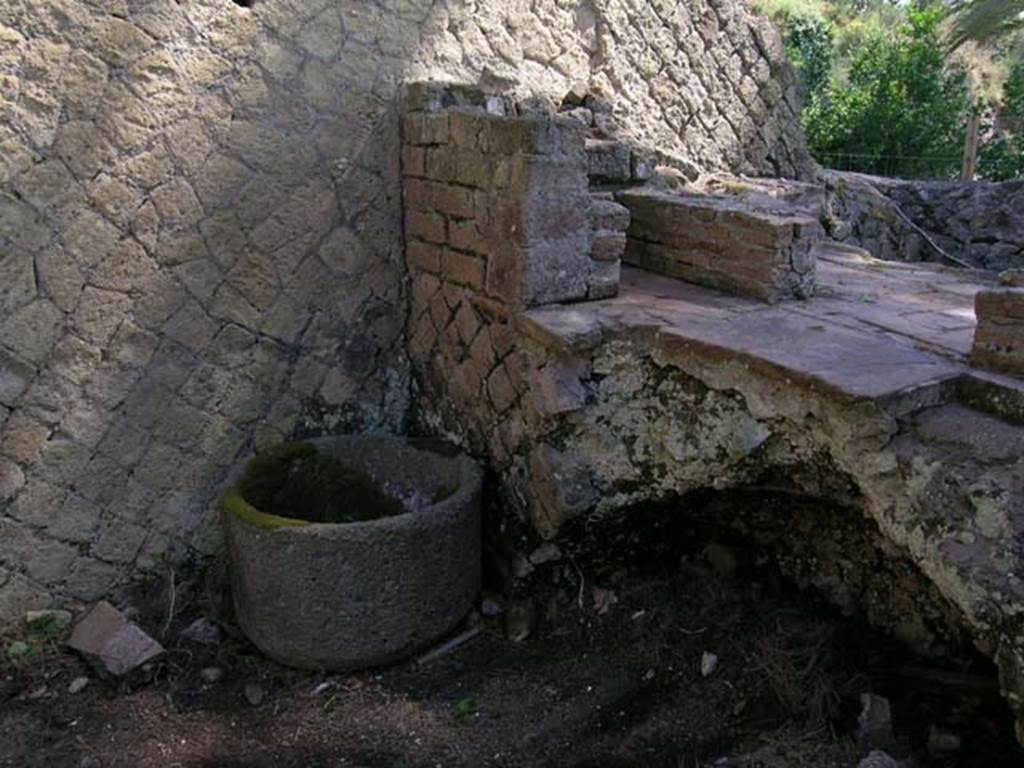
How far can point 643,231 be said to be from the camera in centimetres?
394

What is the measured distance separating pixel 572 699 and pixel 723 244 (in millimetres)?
1800

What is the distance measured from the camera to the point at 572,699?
3.10 metres

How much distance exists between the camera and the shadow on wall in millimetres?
3096

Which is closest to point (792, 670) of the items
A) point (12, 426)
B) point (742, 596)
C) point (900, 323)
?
point (742, 596)

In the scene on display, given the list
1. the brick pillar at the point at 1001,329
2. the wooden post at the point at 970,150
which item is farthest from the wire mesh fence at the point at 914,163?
the brick pillar at the point at 1001,329

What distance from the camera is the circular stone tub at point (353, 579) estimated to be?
305 cm

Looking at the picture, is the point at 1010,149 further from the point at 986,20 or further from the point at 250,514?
the point at 250,514

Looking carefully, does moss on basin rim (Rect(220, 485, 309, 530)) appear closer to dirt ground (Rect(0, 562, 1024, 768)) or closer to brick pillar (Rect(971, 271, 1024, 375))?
dirt ground (Rect(0, 562, 1024, 768))

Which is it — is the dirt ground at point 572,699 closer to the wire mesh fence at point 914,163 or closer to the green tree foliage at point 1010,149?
the wire mesh fence at point 914,163

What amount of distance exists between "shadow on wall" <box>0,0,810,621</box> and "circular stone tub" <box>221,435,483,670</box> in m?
0.48

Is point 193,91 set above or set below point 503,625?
above

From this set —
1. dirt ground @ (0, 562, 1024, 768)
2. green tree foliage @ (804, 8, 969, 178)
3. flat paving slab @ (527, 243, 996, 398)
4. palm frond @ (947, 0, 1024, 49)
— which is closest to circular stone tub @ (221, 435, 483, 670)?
dirt ground @ (0, 562, 1024, 768)

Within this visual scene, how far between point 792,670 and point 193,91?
9.50ft

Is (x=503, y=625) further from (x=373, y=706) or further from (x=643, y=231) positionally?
(x=643, y=231)
